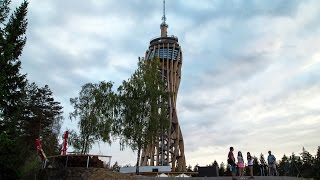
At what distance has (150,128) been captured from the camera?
96.7ft

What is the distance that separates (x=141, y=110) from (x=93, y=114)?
17.9 feet

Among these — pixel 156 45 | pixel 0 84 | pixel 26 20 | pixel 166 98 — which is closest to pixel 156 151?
pixel 156 45

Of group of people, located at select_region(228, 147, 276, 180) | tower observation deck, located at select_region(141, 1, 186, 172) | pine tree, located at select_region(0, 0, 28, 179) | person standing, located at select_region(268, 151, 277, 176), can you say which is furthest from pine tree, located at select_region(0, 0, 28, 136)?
tower observation deck, located at select_region(141, 1, 186, 172)

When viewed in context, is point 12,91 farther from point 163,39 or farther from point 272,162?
point 163,39

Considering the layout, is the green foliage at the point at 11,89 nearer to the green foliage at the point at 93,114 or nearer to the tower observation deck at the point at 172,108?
the green foliage at the point at 93,114

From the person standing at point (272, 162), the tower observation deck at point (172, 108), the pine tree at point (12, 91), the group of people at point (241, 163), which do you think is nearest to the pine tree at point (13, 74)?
the pine tree at point (12, 91)

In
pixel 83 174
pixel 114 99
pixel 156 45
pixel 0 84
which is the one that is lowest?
pixel 83 174

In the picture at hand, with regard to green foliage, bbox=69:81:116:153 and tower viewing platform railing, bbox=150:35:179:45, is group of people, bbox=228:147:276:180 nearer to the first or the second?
green foliage, bbox=69:81:116:153

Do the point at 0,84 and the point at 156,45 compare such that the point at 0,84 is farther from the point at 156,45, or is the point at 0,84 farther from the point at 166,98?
the point at 156,45

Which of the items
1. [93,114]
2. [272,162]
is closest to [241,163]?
[272,162]

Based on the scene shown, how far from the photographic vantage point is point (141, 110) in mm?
29828

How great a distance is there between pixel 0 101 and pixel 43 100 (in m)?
23.7

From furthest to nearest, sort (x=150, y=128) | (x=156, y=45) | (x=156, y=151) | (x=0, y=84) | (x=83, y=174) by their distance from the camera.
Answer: (x=156, y=45) → (x=156, y=151) → (x=150, y=128) → (x=83, y=174) → (x=0, y=84)

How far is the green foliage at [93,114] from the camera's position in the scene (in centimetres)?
3114
